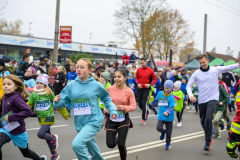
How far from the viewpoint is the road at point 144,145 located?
6.02 m

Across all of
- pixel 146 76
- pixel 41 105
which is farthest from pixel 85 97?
pixel 146 76

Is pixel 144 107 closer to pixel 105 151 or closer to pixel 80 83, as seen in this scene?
pixel 105 151

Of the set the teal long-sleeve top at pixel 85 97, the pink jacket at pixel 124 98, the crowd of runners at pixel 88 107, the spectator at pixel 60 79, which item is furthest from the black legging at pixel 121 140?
the spectator at pixel 60 79

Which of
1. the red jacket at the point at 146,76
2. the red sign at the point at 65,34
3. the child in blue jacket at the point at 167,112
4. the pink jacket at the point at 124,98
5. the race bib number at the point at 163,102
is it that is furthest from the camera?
the red sign at the point at 65,34

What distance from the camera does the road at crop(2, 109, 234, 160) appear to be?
6.02 meters

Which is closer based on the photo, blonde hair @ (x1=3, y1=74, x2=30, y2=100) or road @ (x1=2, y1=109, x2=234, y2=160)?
blonde hair @ (x1=3, y1=74, x2=30, y2=100)

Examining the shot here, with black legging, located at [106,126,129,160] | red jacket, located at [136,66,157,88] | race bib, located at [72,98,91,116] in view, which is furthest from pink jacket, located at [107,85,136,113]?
red jacket, located at [136,66,157,88]

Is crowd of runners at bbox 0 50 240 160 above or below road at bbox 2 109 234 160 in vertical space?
above

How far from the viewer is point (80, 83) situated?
14.1ft

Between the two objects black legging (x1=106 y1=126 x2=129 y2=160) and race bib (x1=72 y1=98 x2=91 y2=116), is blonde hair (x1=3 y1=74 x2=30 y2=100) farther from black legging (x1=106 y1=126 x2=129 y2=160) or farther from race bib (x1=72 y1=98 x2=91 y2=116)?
black legging (x1=106 y1=126 x2=129 y2=160)

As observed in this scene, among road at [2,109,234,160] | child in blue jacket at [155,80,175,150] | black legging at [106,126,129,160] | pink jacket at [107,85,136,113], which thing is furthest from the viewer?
child in blue jacket at [155,80,175,150]

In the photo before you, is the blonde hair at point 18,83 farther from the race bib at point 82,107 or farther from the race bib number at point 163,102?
the race bib number at point 163,102

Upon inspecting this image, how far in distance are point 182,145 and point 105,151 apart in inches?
81.1

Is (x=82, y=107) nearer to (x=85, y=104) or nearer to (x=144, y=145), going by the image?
(x=85, y=104)
